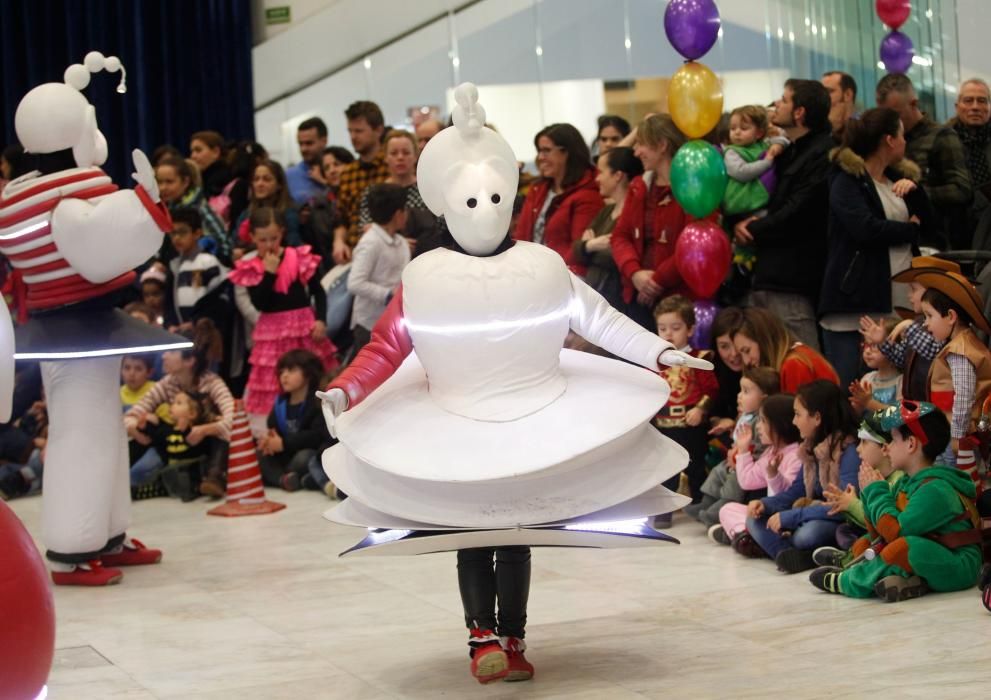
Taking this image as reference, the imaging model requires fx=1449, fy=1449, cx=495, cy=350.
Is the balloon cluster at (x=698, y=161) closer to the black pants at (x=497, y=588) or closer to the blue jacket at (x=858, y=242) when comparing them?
the blue jacket at (x=858, y=242)

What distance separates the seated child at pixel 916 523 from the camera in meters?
4.81

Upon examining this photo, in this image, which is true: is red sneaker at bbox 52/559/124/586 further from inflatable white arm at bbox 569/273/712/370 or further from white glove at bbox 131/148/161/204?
inflatable white arm at bbox 569/273/712/370

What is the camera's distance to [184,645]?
4.93 metres

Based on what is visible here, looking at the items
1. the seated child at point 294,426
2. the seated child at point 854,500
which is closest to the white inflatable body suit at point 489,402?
the seated child at point 854,500

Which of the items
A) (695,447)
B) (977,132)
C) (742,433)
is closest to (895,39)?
(977,132)

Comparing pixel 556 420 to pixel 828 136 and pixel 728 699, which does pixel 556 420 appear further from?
pixel 828 136

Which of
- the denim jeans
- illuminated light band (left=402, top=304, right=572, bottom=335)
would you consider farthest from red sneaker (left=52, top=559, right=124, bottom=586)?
the denim jeans

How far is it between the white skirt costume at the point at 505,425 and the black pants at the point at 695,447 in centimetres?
226

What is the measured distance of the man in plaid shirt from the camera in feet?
29.1

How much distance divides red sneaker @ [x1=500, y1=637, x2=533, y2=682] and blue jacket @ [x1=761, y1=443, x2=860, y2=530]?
1666 mm

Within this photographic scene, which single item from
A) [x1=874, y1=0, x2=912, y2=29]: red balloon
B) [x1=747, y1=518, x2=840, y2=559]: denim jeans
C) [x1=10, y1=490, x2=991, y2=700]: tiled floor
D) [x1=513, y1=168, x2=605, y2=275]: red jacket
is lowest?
[x1=10, y1=490, x2=991, y2=700]: tiled floor

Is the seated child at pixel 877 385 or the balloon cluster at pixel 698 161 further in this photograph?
the balloon cluster at pixel 698 161

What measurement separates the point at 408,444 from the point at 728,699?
1.11 meters

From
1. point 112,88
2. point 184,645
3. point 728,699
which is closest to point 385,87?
point 112,88
